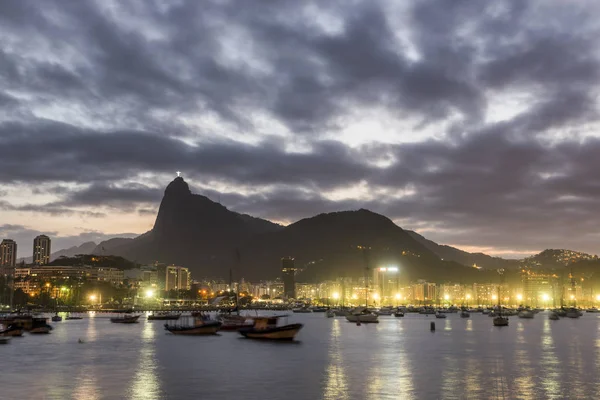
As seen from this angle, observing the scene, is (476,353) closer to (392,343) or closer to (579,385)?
(392,343)

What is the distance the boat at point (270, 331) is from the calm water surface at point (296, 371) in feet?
13.0

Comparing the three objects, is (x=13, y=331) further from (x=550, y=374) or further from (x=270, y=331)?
(x=550, y=374)

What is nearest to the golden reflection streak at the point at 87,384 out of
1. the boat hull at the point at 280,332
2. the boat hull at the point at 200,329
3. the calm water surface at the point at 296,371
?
the calm water surface at the point at 296,371

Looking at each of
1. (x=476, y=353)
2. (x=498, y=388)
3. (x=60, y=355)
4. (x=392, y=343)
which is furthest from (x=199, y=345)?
(x=498, y=388)

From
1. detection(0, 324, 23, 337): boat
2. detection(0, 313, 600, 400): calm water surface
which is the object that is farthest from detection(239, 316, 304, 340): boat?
detection(0, 324, 23, 337): boat

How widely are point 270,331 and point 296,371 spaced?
1379 inches

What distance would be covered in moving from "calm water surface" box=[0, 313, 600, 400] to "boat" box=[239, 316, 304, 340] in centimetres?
398

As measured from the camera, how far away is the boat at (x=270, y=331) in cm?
8469

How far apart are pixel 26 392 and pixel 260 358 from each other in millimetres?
25700

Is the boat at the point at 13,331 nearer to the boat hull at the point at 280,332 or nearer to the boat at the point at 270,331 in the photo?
the boat at the point at 270,331

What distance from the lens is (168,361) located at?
195 ft

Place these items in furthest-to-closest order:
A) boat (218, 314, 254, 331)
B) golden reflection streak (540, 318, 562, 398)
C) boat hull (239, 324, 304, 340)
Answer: boat (218, 314, 254, 331) → boat hull (239, 324, 304, 340) → golden reflection streak (540, 318, 562, 398)

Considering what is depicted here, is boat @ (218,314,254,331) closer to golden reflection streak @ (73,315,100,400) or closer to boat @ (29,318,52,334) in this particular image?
boat @ (29,318,52,334)

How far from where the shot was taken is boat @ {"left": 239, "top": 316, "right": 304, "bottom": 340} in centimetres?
8469
